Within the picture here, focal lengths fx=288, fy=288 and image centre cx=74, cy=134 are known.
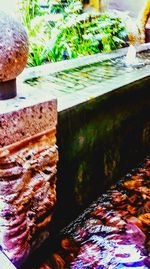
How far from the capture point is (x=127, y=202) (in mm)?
2834

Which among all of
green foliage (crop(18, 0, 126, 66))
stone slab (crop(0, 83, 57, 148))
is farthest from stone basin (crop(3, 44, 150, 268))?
green foliage (crop(18, 0, 126, 66))

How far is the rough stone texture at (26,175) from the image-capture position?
5.38 feet

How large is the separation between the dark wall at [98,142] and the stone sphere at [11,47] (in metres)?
0.61

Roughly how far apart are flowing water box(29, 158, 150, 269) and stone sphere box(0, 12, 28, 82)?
145 centimetres

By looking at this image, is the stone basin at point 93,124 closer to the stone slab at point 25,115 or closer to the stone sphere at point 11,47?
the stone slab at point 25,115

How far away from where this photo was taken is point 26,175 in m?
1.80

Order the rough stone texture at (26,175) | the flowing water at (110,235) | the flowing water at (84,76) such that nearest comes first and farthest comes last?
the rough stone texture at (26,175)
the flowing water at (110,235)
the flowing water at (84,76)

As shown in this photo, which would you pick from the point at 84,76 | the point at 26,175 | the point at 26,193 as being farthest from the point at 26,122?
the point at 84,76

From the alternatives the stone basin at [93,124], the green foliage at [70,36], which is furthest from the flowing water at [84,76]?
the green foliage at [70,36]

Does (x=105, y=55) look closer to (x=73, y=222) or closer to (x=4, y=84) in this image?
(x=73, y=222)

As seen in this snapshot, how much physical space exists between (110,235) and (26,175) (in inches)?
41.6

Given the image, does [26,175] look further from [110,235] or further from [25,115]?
[110,235]

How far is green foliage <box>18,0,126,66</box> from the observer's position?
4.54 m

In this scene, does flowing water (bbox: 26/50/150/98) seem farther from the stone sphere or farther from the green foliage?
the green foliage
